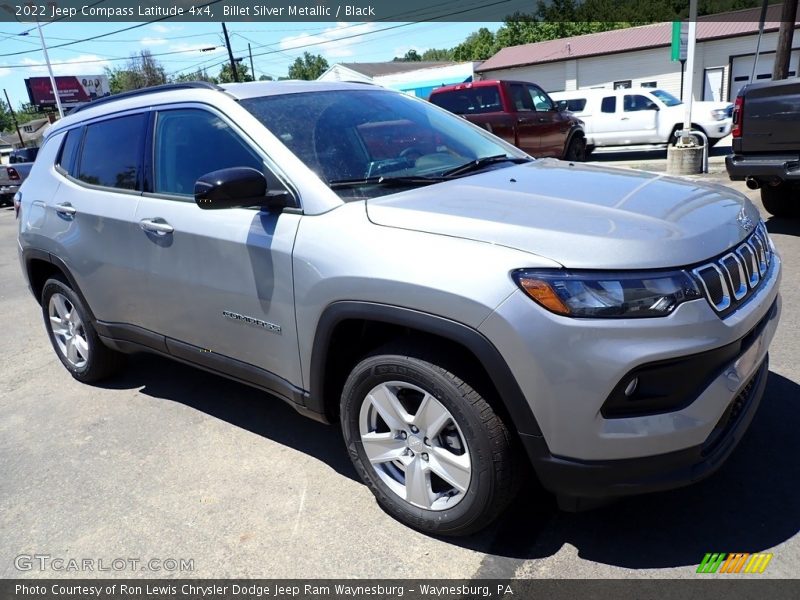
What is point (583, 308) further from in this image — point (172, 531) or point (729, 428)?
point (172, 531)

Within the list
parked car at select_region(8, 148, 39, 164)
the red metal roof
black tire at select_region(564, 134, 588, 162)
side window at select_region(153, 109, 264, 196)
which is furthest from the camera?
the red metal roof

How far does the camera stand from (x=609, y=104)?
1750 cm

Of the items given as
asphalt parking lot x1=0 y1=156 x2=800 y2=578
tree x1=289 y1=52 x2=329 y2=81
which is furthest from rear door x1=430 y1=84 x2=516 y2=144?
tree x1=289 y1=52 x2=329 y2=81

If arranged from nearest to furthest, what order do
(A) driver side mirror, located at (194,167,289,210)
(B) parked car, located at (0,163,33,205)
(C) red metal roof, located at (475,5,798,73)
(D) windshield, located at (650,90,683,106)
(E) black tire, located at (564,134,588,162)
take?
(A) driver side mirror, located at (194,167,289,210) → (E) black tire, located at (564,134,588,162) → (D) windshield, located at (650,90,683,106) → (B) parked car, located at (0,163,33,205) → (C) red metal roof, located at (475,5,798,73)

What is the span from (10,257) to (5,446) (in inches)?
310

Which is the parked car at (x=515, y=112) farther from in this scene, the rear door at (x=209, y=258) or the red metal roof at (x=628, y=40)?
the red metal roof at (x=628, y=40)

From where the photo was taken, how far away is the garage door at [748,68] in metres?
26.0

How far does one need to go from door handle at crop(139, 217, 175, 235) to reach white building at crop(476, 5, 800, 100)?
28285 mm

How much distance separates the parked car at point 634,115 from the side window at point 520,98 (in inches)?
153

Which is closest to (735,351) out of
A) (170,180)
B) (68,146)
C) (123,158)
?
(170,180)

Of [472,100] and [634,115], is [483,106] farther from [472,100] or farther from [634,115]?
[634,115]

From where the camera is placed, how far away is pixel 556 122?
44.2ft

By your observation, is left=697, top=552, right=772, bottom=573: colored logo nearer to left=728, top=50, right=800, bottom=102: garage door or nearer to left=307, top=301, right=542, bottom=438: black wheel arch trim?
left=307, top=301, right=542, bottom=438: black wheel arch trim

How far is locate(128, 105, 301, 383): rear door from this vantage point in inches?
110
